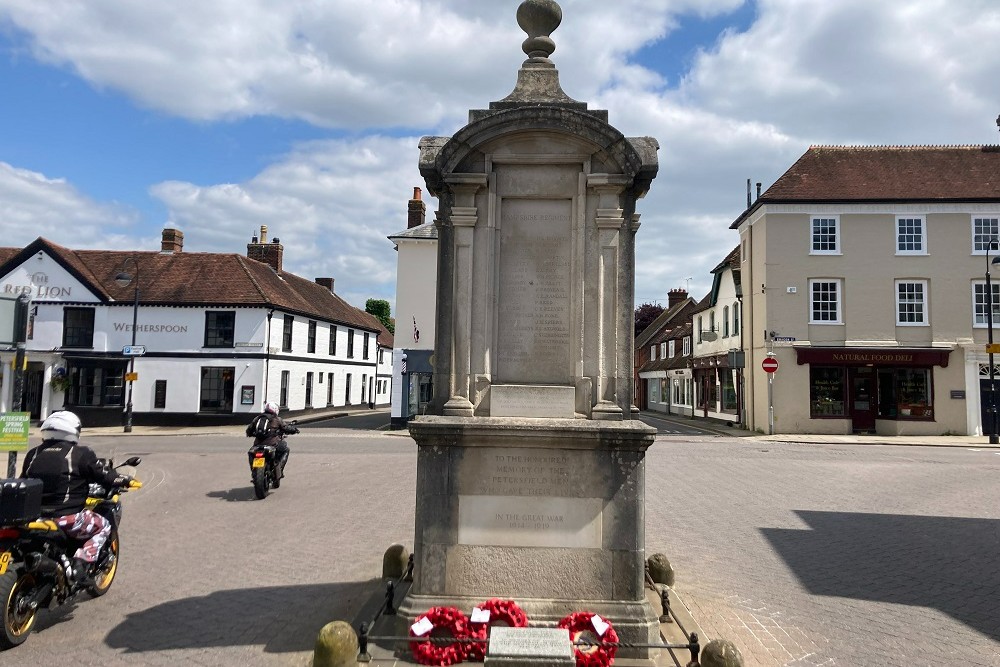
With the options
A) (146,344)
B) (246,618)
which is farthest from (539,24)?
(146,344)

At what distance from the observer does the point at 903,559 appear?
7.96 m

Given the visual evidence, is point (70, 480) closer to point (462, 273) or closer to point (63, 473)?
point (63, 473)

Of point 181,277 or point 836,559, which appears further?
point 181,277

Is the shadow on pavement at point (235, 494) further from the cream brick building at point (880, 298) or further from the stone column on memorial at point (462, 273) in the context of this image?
the cream brick building at point (880, 298)

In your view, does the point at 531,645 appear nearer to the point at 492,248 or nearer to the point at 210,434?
the point at 492,248

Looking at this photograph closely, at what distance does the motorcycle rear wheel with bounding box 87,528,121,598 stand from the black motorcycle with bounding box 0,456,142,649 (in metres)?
0.19

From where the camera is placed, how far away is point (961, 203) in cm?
2544

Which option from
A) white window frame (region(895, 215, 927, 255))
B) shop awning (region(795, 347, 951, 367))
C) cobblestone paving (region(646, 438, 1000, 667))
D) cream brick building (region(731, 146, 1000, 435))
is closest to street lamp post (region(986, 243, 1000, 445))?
cream brick building (region(731, 146, 1000, 435))

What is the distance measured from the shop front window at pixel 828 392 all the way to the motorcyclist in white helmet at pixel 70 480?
25.6 m

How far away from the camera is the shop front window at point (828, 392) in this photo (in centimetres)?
2598

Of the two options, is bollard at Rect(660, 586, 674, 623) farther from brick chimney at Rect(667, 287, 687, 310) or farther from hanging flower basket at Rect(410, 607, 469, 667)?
brick chimney at Rect(667, 287, 687, 310)

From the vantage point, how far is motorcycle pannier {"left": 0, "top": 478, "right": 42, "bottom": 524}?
5.35m

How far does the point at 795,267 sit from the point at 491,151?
23.7 metres

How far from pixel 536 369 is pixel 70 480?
456cm
